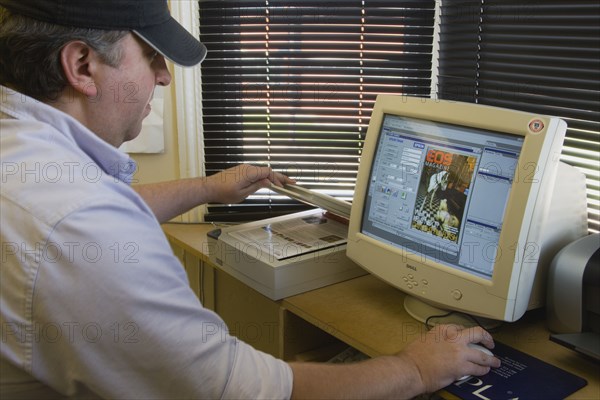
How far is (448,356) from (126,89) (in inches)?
31.5

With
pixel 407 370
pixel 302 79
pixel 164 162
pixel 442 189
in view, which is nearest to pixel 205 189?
pixel 164 162

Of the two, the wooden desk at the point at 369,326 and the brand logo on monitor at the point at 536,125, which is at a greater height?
the brand logo on monitor at the point at 536,125

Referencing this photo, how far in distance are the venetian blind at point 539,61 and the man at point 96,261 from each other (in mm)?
851

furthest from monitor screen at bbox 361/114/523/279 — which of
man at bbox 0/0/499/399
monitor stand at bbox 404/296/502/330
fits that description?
man at bbox 0/0/499/399

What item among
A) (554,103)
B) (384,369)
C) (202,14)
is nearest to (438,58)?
(554,103)

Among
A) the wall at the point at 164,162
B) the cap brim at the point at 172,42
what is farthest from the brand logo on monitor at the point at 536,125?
the wall at the point at 164,162

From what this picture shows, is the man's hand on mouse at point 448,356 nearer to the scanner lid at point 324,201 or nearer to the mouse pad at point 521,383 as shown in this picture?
the mouse pad at point 521,383

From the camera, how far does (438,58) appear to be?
81.7 inches

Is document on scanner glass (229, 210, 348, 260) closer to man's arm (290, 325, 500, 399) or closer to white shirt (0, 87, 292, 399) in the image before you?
man's arm (290, 325, 500, 399)

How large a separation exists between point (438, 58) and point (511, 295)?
3.44 ft

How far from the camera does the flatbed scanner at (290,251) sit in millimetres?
1572

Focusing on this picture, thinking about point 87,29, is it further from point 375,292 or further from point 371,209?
point 375,292

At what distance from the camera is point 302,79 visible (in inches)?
85.0

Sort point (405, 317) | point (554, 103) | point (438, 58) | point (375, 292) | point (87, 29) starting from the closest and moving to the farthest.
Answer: point (87, 29)
point (405, 317)
point (375, 292)
point (554, 103)
point (438, 58)
